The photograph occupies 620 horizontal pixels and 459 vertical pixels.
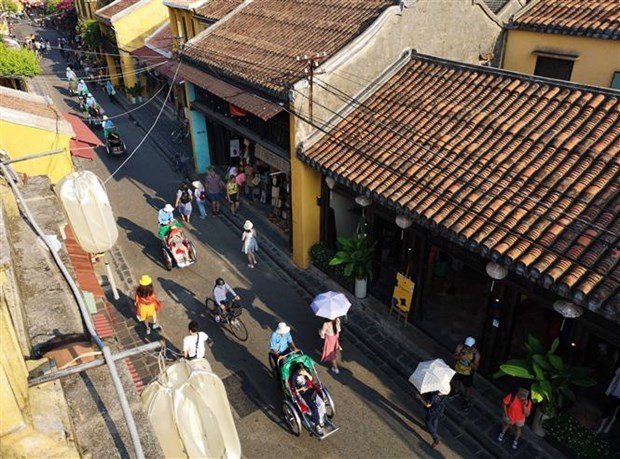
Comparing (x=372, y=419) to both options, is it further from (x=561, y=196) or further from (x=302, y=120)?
(x=302, y=120)

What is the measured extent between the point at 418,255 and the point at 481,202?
242 centimetres

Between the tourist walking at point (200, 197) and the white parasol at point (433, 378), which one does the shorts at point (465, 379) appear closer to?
the white parasol at point (433, 378)

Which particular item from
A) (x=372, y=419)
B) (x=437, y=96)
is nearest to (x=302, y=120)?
(x=437, y=96)

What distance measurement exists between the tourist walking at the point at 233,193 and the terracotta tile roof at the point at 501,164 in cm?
513

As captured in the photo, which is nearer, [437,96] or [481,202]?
[481,202]

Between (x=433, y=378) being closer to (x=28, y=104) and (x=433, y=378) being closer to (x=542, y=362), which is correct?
(x=542, y=362)

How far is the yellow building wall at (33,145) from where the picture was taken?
44.4ft

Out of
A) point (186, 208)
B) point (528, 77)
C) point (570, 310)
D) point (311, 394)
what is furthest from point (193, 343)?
point (528, 77)

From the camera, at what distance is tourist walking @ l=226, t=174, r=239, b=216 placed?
1766 cm

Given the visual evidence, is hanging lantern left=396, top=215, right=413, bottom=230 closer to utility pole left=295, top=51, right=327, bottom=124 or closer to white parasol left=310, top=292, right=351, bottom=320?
white parasol left=310, top=292, right=351, bottom=320

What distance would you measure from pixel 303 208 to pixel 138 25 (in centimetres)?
2427

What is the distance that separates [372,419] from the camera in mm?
10156

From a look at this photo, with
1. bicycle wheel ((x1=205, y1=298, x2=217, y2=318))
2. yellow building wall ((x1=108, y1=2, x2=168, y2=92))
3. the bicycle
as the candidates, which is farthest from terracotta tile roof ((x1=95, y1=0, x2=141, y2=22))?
the bicycle

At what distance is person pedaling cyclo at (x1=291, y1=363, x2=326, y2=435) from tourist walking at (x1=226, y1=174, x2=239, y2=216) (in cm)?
924
